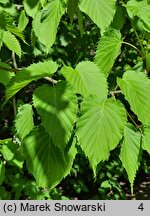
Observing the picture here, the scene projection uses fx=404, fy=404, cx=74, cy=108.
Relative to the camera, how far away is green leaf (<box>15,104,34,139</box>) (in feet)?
3.54

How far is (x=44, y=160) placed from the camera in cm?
98

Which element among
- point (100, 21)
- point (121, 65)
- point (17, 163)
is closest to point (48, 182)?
point (100, 21)

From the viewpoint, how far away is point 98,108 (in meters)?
0.97

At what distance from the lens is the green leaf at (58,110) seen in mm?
911

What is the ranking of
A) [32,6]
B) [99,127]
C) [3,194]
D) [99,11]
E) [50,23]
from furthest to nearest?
[3,194] < [32,6] < [50,23] < [99,11] < [99,127]

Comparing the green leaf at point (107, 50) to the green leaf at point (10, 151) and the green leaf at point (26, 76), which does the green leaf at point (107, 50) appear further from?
the green leaf at point (10, 151)

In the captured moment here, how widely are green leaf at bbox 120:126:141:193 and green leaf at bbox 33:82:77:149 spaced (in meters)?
0.22

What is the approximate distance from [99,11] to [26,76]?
260mm

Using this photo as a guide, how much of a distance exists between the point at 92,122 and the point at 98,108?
0.05 m

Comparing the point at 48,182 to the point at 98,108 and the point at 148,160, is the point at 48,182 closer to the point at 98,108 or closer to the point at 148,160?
the point at 98,108

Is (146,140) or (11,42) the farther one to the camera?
(11,42)

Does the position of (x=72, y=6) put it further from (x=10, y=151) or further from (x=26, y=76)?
(x=10, y=151)

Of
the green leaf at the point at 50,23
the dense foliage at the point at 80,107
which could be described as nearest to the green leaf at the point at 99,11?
the dense foliage at the point at 80,107

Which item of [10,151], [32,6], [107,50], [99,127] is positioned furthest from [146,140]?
[32,6]
